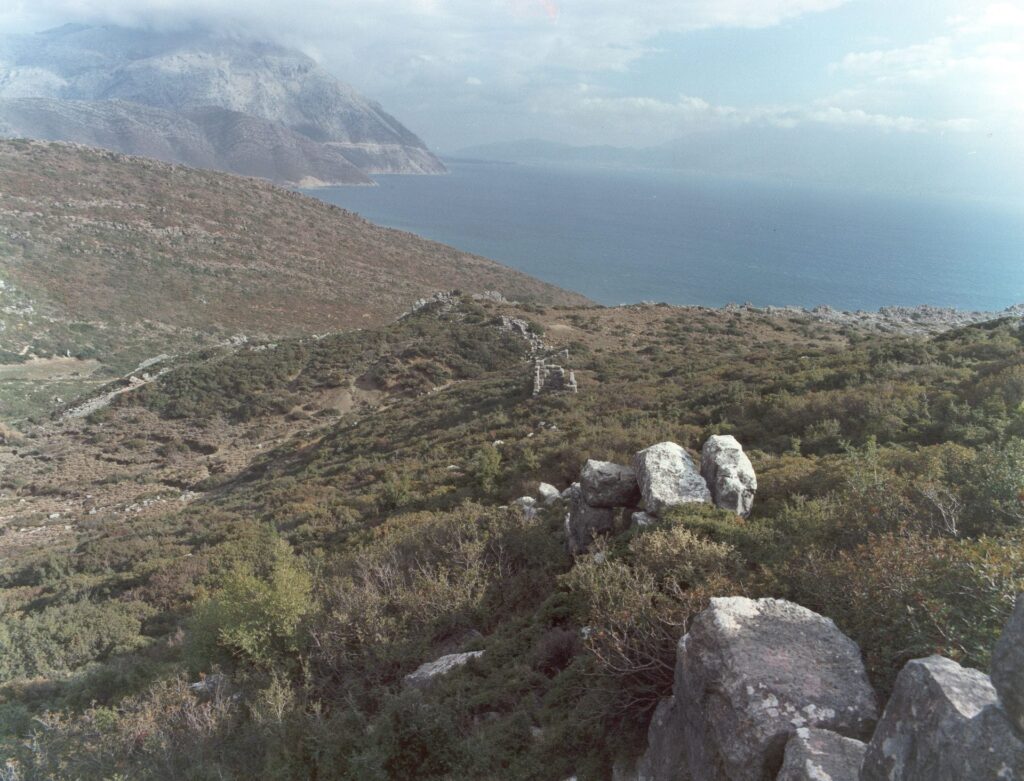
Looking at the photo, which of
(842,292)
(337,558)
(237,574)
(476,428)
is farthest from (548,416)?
(842,292)

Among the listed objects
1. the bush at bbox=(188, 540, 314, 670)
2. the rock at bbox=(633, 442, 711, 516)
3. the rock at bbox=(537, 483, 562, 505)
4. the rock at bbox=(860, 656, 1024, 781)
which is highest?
the rock at bbox=(860, 656, 1024, 781)

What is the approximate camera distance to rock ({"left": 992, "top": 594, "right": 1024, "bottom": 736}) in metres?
2.83

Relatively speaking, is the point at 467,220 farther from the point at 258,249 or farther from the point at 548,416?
the point at 548,416

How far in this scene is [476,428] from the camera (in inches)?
858

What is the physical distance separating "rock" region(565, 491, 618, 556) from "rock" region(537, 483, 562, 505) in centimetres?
262

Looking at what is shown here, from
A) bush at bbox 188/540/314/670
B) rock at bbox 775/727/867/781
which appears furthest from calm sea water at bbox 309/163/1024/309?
rock at bbox 775/727/867/781

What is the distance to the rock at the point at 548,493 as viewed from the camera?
1216 centimetres

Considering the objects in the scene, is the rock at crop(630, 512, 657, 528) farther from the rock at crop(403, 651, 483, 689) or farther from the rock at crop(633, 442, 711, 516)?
the rock at crop(403, 651, 483, 689)

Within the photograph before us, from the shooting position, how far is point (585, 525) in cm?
911

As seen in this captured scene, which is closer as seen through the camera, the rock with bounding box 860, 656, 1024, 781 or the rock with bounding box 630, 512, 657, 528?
the rock with bounding box 860, 656, 1024, 781

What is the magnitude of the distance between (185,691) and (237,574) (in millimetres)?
1954

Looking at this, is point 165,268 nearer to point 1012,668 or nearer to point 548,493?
point 548,493

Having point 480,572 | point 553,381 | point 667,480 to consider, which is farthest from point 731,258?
point 480,572

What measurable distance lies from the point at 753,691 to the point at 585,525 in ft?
16.6
